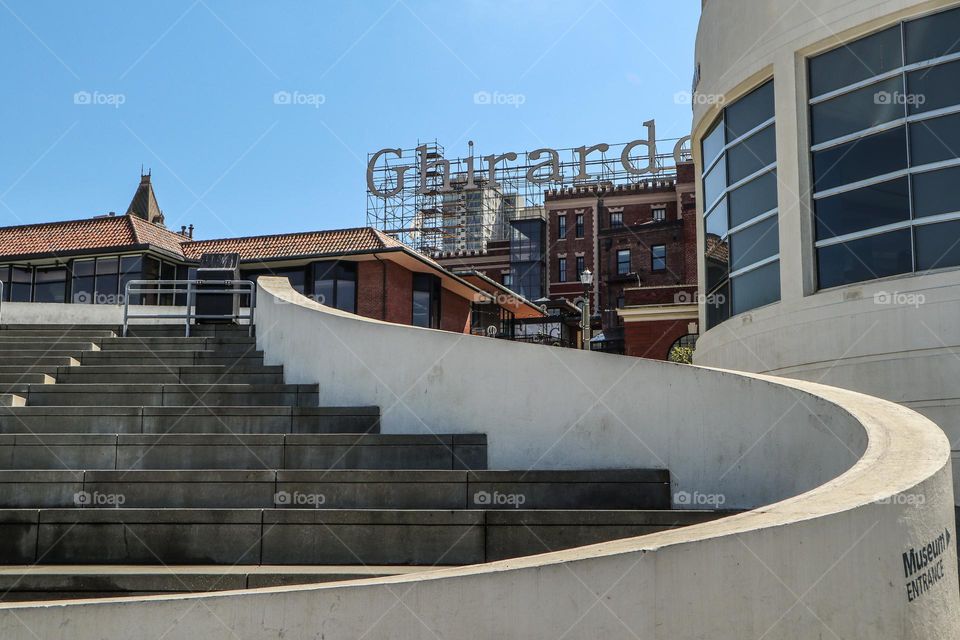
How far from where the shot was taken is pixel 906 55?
10906 millimetres

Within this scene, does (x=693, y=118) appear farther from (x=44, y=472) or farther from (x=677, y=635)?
(x=677, y=635)

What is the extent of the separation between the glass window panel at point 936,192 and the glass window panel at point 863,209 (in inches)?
4.8

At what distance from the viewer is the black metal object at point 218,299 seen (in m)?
15.0

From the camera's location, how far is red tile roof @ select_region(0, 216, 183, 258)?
3139 cm

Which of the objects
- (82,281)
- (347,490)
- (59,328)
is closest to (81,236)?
(82,281)

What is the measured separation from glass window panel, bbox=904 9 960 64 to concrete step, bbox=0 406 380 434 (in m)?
7.79

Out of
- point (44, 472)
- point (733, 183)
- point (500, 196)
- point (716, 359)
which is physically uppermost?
point (500, 196)

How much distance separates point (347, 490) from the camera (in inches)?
275

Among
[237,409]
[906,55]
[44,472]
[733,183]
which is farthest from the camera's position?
[733,183]

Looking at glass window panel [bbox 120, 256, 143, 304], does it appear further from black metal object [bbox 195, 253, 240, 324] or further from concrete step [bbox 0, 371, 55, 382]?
concrete step [bbox 0, 371, 55, 382]

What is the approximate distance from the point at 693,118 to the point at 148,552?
12567mm

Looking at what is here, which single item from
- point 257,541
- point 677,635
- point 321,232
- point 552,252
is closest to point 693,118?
point 257,541

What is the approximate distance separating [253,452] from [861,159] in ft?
27.0

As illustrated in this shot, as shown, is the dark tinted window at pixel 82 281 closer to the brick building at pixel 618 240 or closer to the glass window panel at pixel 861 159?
the brick building at pixel 618 240
